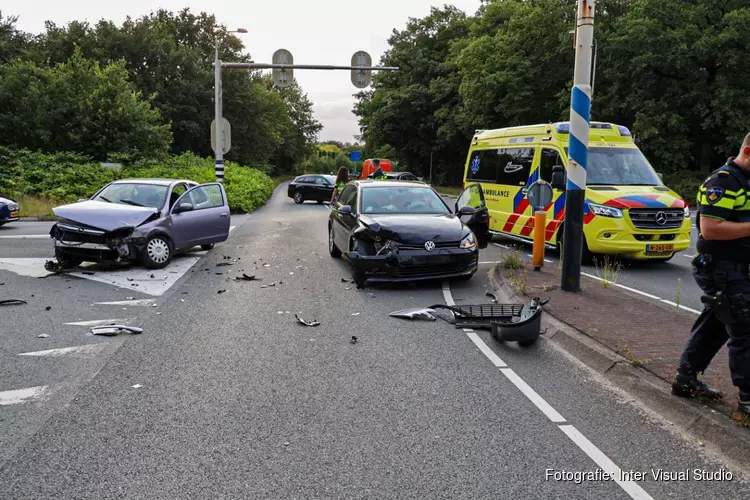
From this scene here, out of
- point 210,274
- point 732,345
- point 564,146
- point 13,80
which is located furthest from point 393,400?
point 13,80

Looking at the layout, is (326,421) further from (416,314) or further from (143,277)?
(143,277)

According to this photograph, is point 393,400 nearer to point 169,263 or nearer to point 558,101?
point 169,263

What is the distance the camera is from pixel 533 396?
5008mm

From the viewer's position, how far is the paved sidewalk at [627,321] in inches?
209

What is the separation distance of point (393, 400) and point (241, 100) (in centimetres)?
5428

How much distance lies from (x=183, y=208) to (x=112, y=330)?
5.48 m

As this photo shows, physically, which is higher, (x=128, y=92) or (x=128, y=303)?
(x=128, y=92)

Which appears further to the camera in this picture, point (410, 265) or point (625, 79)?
point (625, 79)

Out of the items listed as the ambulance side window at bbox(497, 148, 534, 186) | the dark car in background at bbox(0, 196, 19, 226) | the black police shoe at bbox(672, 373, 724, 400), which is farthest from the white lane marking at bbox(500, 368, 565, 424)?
the dark car in background at bbox(0, 196, 19, 226)

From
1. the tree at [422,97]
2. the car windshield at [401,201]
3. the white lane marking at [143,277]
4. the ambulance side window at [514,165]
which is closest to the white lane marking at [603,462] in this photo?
the white lane marking at [143,277]

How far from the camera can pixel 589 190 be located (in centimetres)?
1166

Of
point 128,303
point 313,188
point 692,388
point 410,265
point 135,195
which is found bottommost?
point 128,303

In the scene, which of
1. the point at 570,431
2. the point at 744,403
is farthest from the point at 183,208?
the point at 744,403

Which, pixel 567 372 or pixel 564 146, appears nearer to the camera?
pixel 567 372
